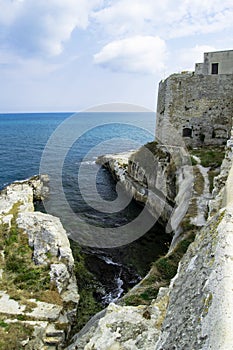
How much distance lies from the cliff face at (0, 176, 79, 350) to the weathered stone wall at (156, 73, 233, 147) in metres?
18.1

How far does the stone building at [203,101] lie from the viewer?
3216 cm

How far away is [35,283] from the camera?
18.1 meters

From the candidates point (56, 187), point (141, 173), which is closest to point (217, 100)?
point (141, 173)

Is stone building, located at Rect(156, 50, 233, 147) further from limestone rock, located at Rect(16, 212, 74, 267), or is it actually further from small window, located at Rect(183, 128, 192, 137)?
limestone rock, located at Rect(16, 212, 74, 267)

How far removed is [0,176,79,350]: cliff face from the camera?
14.0 metres

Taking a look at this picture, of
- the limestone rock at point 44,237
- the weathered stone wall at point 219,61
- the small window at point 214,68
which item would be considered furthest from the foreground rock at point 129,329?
the small window at point 214,68

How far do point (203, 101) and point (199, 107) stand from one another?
74 centimetres

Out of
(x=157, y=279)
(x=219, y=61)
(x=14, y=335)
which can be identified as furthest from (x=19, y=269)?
(x=219, y=61)

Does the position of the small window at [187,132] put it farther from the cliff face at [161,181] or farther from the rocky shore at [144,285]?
the rocky shore at [144,285]

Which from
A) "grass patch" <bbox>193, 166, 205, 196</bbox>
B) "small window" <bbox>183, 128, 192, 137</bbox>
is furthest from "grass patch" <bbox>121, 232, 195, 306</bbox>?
"small window" <bbox>183, 128, 192, 137</bbox>

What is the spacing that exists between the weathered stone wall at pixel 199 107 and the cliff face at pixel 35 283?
18.1 metres

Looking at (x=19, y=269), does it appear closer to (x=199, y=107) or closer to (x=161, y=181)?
(x=161, y=181)

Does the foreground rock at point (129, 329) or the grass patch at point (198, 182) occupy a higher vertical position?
the grass patch at point (198, 182)

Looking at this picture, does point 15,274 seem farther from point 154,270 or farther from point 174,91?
point 174,91
